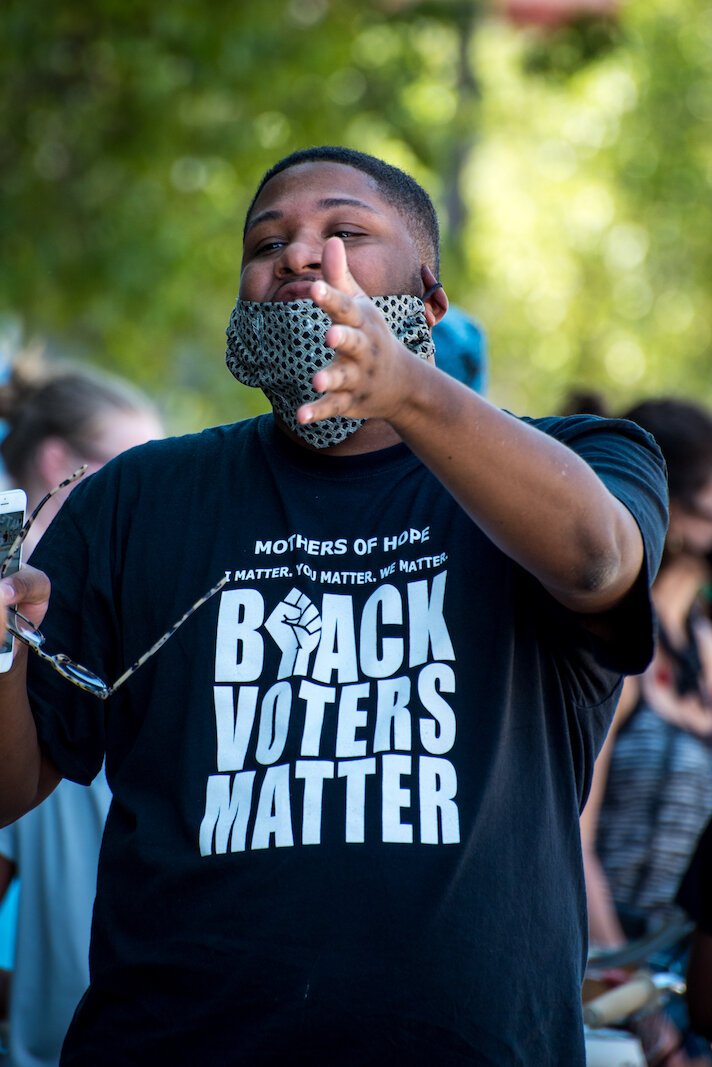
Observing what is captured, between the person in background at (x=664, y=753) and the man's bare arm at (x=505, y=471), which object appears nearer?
the man's bare arm at (x=505, y=471)

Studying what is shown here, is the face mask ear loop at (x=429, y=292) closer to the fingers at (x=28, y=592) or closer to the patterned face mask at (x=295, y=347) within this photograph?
the patterned face mask at (x=295, y=347)

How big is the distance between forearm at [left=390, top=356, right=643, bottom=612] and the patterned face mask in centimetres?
33

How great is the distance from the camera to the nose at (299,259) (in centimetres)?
233

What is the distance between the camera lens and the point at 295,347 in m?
2.28

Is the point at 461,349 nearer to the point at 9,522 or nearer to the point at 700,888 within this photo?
the point at 700,888

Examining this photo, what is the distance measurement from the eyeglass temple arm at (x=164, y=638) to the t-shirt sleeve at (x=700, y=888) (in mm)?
1466

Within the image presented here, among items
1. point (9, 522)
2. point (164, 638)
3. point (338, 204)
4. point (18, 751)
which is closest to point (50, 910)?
point (18, 751)

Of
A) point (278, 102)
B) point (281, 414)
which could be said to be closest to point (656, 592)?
point (281, 414)

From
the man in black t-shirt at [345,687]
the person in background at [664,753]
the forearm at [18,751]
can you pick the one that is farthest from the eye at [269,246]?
the person in background at [664,753]

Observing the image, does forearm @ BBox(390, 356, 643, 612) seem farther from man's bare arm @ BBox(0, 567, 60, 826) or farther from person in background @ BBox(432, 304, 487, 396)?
person in background @ BBox(432, 304, 487, 396)

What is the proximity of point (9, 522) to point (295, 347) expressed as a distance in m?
0.52

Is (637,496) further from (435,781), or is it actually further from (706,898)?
(706,898)

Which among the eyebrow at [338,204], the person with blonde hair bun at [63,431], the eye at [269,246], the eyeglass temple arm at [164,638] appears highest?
the person with blonde hair bun at [63,431]

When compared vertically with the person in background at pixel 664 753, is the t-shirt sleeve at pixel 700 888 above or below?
below
